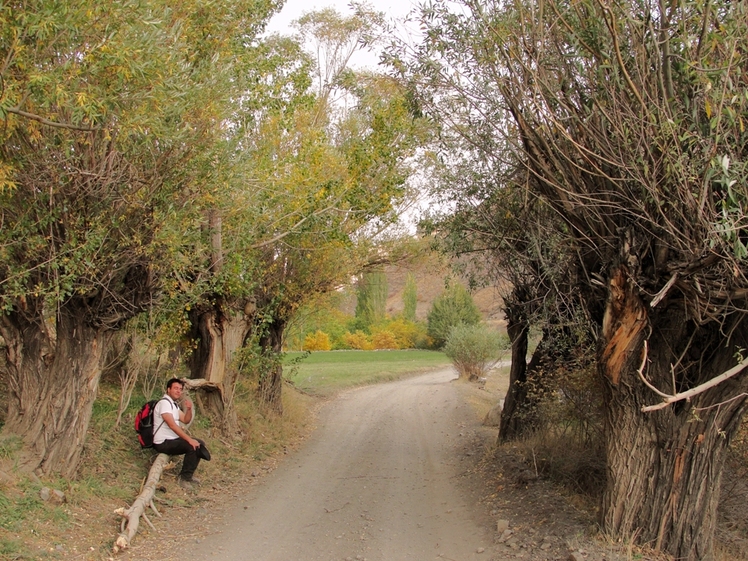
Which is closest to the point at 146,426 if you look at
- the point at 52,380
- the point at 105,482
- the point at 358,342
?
the point at 105,482

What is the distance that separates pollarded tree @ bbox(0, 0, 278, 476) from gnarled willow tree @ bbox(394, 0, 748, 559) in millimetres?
3762

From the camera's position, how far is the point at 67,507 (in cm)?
788

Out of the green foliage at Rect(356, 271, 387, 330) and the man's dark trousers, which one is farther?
the green foliage at Rect(356, 271, 387, 330)

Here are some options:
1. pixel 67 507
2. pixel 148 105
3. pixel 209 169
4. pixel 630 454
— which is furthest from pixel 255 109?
pixel 630 454

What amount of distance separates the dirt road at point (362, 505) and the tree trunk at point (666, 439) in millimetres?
1813

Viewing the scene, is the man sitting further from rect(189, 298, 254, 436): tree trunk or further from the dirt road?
rect(189, 298, 254, 436): tree trunk

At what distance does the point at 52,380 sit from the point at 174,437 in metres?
2.05

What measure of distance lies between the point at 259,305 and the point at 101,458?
6.03m

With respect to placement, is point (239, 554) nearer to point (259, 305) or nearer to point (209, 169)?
point (209, 169)

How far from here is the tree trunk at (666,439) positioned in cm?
714

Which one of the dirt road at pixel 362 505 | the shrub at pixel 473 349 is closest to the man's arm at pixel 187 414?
the dirt road at pixel 362 505

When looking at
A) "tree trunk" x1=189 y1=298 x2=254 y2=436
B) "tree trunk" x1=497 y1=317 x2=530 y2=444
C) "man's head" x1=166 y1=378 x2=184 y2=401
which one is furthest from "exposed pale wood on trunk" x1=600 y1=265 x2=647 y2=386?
"tree trunk" x1=189 y1=298 x2=254 y2=436

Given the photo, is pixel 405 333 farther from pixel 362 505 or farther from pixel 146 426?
pixel 146 426

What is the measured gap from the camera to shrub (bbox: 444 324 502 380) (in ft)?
97.1
